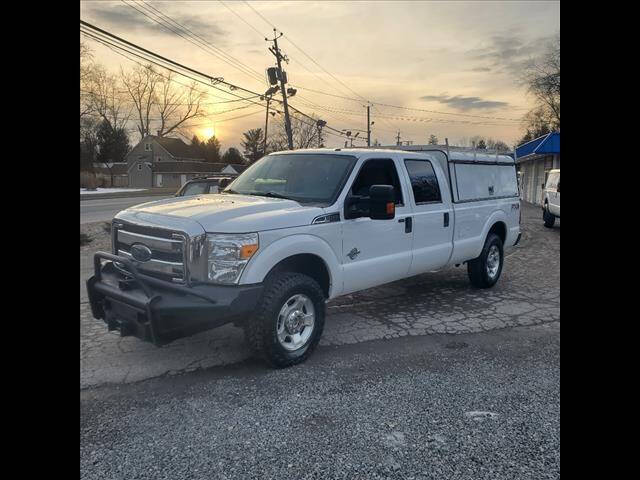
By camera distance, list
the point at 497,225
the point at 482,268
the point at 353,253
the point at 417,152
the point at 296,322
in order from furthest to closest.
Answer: the point at 497,225 → the point at 482,268 → the point at 417,152 → the point at 353,253 → the point at 296,322

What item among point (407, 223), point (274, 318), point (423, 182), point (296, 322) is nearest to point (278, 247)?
point (274, 318)

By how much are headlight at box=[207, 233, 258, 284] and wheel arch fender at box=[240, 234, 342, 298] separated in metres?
0.08

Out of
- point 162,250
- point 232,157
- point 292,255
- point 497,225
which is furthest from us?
point 232,157

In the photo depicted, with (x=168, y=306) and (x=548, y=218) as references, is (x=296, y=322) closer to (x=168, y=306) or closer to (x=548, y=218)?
(x=168, y=306)

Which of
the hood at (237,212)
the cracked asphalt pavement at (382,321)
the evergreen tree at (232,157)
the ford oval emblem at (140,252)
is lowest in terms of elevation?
the cracked asphalt pavement at (382,321)

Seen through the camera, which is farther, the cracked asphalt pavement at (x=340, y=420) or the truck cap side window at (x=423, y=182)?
the truck cap side window at (x=423, y=182)

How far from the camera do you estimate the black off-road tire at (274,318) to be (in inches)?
149

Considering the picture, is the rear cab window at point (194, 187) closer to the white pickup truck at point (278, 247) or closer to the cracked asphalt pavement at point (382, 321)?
the cracked asphalt pavement at point (382, 321)

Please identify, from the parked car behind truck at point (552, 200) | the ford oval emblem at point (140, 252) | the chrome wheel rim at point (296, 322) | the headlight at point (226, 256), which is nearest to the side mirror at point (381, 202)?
the chrome wheel rim at point (296, 322)

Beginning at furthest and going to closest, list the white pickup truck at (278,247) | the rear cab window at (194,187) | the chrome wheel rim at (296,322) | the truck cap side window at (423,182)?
the rear cab window at (194,187), the truck cap side window at (423,182), the chrome wheel rim at (296,322), the white pickup truck at (278,247)

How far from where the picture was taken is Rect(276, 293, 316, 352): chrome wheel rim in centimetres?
403

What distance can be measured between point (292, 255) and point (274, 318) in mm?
561

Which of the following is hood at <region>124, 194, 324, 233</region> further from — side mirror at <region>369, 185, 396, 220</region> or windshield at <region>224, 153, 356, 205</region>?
side mirror at <region>369, 185, 396, 220</region>

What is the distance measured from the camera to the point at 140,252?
3.94 metres
